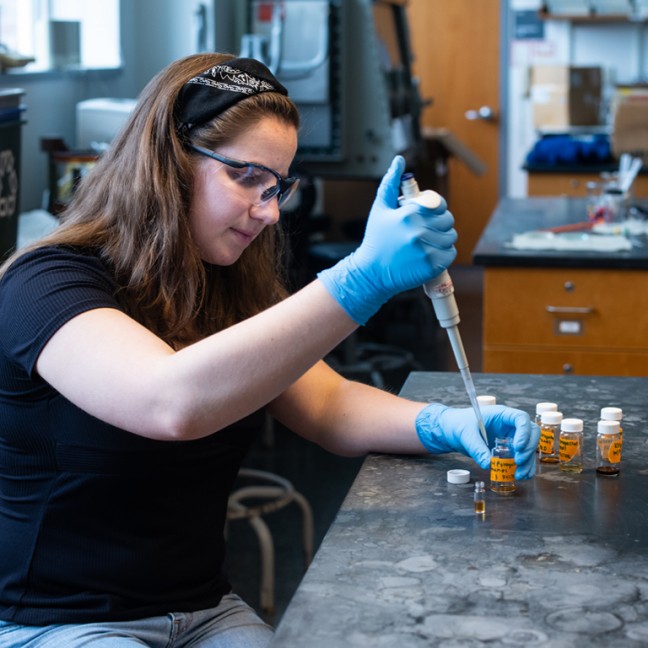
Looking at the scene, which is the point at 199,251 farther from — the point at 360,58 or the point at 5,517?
the point at 360,58

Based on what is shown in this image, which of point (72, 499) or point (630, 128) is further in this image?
point (630, 128)

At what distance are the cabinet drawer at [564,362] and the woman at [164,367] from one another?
1.44 m

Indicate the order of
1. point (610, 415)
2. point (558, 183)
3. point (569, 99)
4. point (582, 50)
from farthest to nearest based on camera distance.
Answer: point (582, 50) → point (569, 99) → point (558, 183) → point (610, 415)

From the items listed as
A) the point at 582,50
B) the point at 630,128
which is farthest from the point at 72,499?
the point at 582,50

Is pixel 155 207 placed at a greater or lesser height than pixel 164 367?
greater

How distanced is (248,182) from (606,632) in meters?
0.71

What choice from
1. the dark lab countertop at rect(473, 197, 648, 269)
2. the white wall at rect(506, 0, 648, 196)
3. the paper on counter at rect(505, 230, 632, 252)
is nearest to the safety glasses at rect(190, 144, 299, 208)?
the dark lab countertop at rect(473, 197, 648, 269)

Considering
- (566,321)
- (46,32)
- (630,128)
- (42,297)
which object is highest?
(46,32)

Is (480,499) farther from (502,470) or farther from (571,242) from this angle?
(571,242)

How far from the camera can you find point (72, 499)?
1.28 meters

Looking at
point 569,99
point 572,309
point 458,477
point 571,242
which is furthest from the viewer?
point 569,99

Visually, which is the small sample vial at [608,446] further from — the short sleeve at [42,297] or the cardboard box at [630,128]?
the cardboard box at [630,128]

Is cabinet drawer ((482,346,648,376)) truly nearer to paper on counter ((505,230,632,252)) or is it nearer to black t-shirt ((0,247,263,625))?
paper on counter ((505,230,632,252))

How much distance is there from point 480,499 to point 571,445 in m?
0.20
